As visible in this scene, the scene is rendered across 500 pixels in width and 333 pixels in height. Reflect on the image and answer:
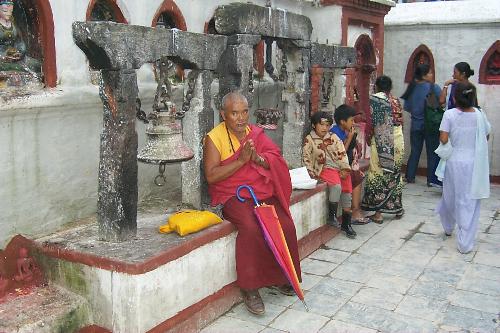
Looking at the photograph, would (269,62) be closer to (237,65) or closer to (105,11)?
(237,65)

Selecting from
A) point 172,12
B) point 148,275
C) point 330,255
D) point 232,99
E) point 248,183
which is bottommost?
point 330,255

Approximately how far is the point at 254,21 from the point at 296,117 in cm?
183

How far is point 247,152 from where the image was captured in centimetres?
489

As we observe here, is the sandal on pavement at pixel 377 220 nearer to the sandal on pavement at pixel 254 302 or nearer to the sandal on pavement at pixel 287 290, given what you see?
the sandal on pavement at pixel 287 290

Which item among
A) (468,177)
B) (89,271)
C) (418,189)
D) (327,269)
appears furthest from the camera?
(418,189)

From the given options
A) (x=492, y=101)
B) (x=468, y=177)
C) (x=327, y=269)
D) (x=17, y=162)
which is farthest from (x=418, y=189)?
(x=17, y=162)

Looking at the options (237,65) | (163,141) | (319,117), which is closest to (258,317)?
(163,141)

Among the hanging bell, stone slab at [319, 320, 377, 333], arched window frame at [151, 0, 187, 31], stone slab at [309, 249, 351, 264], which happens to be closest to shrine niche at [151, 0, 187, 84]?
arched window frame at [151, 0, 187, 31]

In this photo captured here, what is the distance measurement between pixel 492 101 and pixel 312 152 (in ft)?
17.7

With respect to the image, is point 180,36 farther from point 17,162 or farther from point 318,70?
point 318,70

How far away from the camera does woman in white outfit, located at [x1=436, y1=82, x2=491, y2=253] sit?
647cm

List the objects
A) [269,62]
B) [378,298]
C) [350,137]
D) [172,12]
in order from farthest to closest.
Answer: [269,62] → [350,137] → [172,12] → [378,298]

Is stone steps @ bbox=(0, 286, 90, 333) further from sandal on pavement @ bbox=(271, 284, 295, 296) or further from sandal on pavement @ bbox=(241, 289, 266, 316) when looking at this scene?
sandal on pavement @ bbox=(271, 284, 295, 296)

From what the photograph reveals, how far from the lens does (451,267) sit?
6.17m
